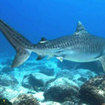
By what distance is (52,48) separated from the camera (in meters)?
7.03

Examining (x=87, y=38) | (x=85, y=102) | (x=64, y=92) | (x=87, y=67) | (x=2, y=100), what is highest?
(x=87, y=67)

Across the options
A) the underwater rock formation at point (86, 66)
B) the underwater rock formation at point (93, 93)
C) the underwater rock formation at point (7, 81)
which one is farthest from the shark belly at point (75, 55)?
the underwater rock formation at point (86, 66)

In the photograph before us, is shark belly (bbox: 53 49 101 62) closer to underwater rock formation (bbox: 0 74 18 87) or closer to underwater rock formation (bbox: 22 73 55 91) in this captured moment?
underwater rock formation (bbox: 22 73 55 91)

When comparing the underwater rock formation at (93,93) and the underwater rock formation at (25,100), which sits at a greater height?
the underwater rock formation at (93,93)

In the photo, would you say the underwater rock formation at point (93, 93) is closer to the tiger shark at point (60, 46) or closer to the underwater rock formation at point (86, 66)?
the tiger shark at point (60, 46)

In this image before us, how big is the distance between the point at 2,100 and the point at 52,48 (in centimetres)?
257

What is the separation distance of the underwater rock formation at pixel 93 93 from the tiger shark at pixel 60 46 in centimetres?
140

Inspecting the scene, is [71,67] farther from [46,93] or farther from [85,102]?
[85,102]

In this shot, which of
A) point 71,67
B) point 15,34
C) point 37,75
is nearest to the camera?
point 15,34

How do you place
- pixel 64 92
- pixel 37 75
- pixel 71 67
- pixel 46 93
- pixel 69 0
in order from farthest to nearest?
pixel 69 0
pixel 71 67
pixel 37 75
pixel 46 93
pixel 64 92

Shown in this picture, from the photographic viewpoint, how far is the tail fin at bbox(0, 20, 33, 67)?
6.67 meters

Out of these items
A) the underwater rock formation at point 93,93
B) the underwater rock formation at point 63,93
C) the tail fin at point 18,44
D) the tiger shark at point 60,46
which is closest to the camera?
the tail fin at point 18,44

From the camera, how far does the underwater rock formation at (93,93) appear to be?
8.27 metres

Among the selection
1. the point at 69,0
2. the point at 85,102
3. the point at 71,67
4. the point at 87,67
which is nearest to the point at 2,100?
the point at 85,102
